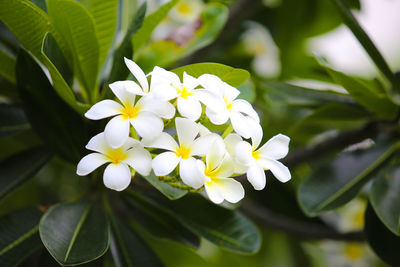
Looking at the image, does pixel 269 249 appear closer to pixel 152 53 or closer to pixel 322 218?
pixel 322 218

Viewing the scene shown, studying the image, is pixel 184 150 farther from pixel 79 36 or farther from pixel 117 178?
pixel 79 36

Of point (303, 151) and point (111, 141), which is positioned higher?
point (111, 141)

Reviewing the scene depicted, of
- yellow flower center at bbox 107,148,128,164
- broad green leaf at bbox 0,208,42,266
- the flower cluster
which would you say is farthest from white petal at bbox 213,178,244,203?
broad green leaf at bbox 0,208,42,266

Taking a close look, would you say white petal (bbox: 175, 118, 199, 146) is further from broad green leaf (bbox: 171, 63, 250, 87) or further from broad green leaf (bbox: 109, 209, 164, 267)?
broad green leaf (bbox: 109, 209, 164, 267)

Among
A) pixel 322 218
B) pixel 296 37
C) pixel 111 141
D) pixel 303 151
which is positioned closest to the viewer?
pixel 111 141

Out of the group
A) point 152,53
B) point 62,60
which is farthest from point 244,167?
point 152,53

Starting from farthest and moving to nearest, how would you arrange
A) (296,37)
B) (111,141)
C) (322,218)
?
1. (296,37)
2. (322,218)
3. (111,141)
